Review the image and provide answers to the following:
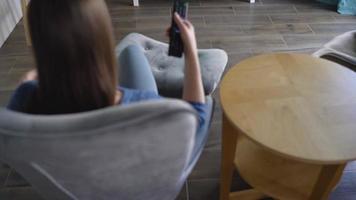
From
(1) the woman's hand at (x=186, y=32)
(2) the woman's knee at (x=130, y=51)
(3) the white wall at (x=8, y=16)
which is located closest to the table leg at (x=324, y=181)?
(1) the woman's hand at (x=186, y=32)

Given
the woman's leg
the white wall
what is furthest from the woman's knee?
the white wall

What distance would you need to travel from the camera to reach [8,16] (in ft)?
8.50

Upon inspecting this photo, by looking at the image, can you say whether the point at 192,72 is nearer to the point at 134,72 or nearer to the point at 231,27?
the point at 134,72

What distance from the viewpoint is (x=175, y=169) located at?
782 millimetres

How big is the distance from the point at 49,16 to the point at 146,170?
38cm

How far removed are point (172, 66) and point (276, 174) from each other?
0.65m

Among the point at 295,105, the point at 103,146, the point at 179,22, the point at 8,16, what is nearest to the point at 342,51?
the point at 295,105

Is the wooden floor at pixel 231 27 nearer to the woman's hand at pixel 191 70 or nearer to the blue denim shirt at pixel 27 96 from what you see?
the woman's hand at pixel 191 70

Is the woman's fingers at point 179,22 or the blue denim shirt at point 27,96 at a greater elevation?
the woman's fingers at point 179,22

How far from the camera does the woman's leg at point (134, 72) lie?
1.20 metres

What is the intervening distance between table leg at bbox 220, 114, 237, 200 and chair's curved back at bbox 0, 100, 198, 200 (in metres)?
0.43

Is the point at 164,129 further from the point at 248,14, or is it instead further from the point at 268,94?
the point at 248,14

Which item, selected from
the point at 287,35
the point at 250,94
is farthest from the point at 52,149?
the point at 287,35

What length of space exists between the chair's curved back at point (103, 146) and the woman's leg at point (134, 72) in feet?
1.59
